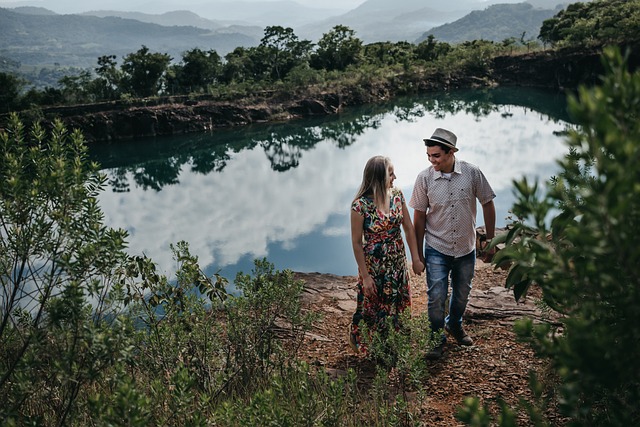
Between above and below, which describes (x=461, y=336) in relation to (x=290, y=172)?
above

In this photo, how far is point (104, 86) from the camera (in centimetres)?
3297

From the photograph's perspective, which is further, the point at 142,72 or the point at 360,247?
the point at 142,72

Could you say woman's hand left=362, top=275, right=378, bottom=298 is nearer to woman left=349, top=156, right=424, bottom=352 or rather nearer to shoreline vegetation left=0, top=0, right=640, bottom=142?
woman left=349, top=156, right=424, bottom=352

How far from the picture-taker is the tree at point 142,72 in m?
32.9

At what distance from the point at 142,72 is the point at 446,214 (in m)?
32.9

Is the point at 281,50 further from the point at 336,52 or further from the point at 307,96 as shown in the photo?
the point at 307,96

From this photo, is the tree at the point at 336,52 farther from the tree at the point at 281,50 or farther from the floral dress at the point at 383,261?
the floral dress at the point at 383,261

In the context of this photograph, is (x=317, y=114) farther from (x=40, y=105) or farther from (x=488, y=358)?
(x=488, y=358)

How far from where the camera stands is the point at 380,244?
12.0ft

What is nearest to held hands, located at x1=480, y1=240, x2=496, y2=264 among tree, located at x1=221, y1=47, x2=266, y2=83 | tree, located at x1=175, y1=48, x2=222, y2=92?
tree, located at x1=175, y1=48, x2=222, y2=92

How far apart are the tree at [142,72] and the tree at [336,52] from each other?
44.0 feet

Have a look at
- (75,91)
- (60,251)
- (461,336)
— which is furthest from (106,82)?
(60,251)

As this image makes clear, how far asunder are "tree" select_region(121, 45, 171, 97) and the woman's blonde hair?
105ft

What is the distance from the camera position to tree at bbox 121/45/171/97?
32.9 metres
